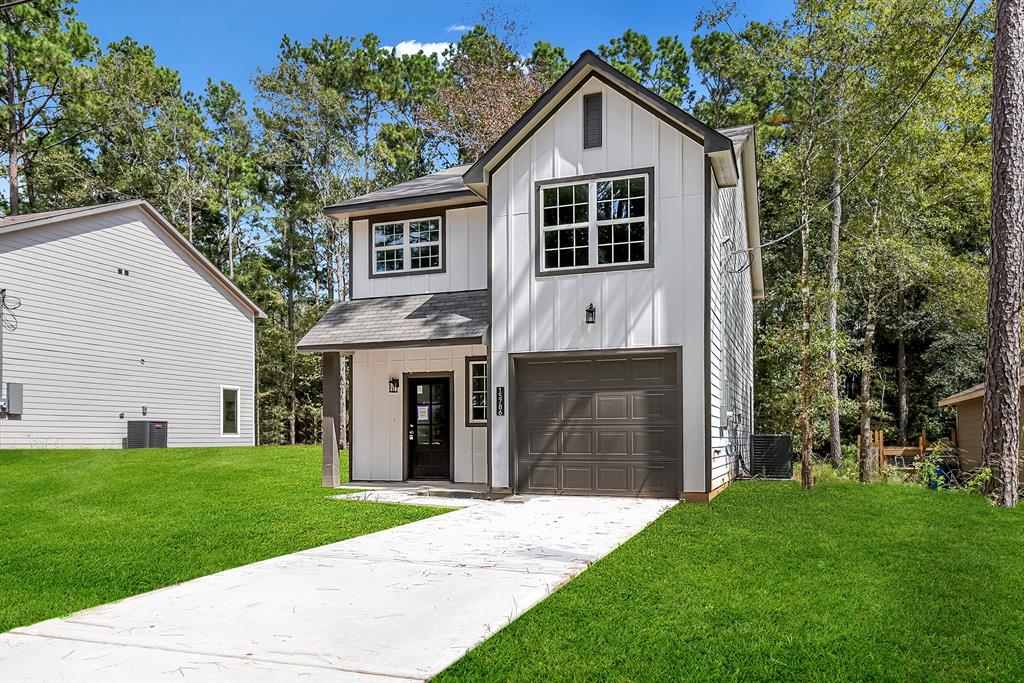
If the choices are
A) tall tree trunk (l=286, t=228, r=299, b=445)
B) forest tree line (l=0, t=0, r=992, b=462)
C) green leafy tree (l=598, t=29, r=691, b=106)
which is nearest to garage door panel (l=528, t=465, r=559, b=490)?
forest tree line (l=0, t=0, r=992, b=462)

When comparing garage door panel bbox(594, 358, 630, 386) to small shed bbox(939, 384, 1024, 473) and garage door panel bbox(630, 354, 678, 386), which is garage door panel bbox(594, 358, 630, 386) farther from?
small shed bbox(939, 384, 1024, 473)

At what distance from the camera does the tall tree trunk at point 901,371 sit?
30875 millimetres

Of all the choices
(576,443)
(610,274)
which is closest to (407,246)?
(610,274)

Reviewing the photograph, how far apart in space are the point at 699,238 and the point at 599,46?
24.8 m

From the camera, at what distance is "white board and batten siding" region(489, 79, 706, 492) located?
11672 mm

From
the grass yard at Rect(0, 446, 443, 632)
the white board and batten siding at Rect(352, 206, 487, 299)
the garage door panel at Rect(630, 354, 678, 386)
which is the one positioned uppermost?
the white board and batten siding at Rect(352, 206, 487, 299)

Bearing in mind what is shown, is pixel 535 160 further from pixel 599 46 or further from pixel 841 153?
pixel 599 46

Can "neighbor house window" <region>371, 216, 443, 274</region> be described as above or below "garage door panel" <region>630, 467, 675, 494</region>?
above

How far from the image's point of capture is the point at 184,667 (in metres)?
4.11

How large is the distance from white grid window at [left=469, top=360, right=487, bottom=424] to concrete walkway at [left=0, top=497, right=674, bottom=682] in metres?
5.84

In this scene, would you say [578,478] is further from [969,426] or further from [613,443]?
[969,426]

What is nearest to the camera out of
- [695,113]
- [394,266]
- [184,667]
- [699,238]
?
[184,667]

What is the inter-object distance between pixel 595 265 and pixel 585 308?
632mm

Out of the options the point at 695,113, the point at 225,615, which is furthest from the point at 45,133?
the point at 225,615
